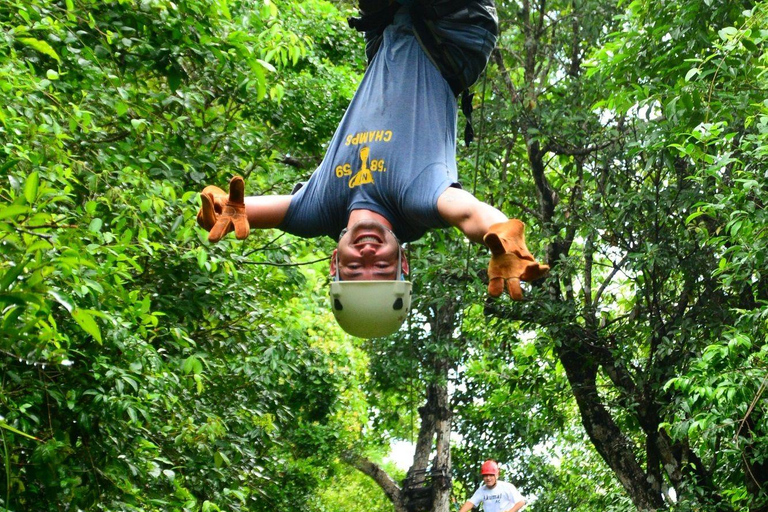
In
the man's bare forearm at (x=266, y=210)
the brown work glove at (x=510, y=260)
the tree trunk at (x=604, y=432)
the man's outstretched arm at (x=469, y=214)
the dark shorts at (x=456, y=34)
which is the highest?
the tree trunk at (x=604, y=432)

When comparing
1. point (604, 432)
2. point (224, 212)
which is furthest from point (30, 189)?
point (604, 432)

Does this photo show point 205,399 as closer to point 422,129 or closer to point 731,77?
point 731,77

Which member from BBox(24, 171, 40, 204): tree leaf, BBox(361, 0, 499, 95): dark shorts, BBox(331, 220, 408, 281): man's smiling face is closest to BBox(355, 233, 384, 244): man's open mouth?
BBox(331, 220, 408, 281): man's smiling face

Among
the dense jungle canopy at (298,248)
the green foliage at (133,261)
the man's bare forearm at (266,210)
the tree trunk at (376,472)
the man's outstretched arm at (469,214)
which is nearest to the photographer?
the man's outstretched arm at (469,214)

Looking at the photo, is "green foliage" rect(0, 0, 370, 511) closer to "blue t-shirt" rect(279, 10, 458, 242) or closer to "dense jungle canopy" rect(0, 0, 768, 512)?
"dense jungle canopy" rect(0, 0, 768, 512)

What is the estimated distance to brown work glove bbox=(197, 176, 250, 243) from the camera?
2686 mm

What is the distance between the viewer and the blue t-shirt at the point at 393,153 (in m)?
2.67

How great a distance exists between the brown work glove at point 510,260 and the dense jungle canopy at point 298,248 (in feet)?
3.30

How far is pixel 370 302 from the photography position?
2604 millimetres

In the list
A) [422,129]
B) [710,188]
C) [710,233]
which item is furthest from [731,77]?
[422,129]

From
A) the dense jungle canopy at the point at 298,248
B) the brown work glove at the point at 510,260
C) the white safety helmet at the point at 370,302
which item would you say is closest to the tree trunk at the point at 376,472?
the dense jungle canopy at the point at 298,248

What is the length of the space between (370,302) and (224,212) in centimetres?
45

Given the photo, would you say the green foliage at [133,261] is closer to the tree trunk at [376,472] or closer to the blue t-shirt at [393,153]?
the blue t-shirt at [393,153]

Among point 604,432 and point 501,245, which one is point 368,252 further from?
point 604,432
